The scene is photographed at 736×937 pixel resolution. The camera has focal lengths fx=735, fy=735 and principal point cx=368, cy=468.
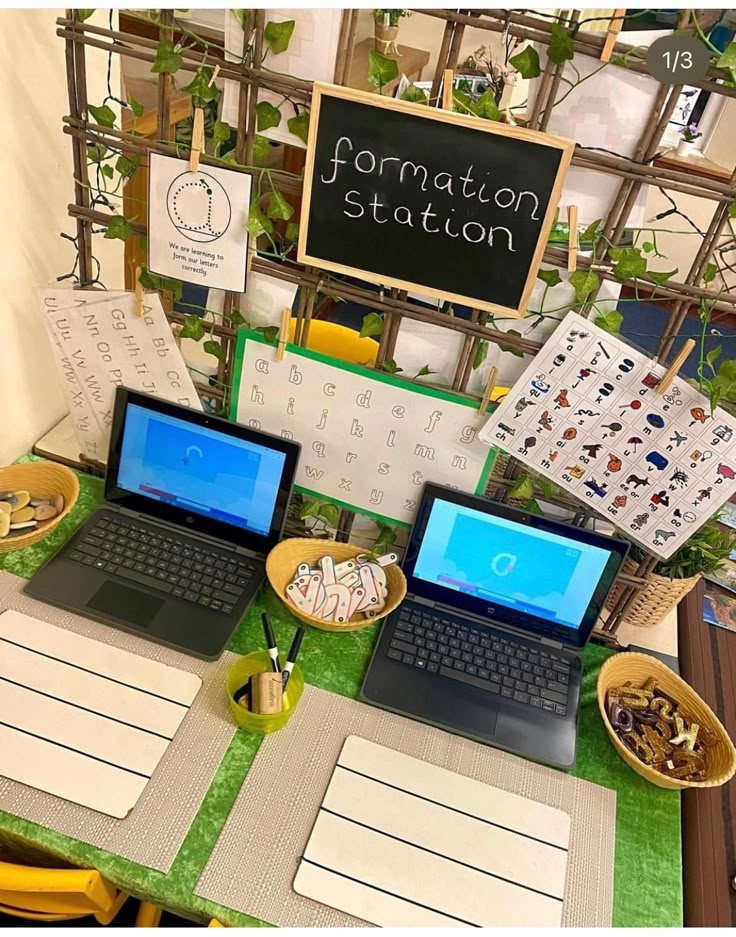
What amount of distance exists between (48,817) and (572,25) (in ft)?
3.94

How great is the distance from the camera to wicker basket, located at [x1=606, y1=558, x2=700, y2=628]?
1.26 m

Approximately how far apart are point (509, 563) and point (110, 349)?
2.61 feet

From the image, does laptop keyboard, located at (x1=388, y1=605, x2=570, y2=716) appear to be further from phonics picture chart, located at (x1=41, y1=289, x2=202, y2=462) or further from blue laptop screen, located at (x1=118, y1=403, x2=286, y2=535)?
phonics picture chart, located at (x1=41, y1=289, x2=202, y2=462)

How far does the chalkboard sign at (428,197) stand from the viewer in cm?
94

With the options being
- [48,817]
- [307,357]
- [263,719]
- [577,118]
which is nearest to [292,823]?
[263,719]

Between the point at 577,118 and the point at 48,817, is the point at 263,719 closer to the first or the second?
the point at 48,817

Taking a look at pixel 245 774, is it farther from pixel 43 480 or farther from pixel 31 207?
pixel 31 207

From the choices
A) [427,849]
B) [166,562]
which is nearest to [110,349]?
[166,562]

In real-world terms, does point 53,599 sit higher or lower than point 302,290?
lower

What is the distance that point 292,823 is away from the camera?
102 cm

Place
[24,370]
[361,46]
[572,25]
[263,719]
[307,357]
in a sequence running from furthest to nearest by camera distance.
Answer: [361,46], [24,370], [307,357], [263,719], [572,25]

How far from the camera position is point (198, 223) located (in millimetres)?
1131

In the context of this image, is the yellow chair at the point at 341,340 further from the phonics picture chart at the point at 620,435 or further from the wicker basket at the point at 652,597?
the wicker basket at the point at 652,597

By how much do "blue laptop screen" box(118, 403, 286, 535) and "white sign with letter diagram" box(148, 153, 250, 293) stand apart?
266 mm
